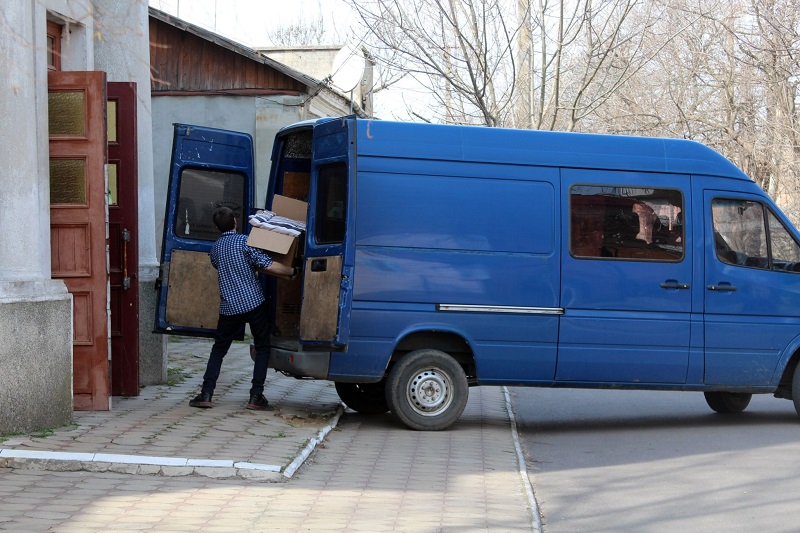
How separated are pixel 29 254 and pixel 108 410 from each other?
172cm

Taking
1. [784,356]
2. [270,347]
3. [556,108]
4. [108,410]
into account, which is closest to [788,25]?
[556,108]

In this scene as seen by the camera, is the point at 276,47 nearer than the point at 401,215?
No

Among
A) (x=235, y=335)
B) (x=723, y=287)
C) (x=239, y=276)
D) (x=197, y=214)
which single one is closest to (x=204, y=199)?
(x=197, y=214)

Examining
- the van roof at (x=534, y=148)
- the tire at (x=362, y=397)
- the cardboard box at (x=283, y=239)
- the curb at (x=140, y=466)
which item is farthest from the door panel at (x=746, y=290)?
the curb at (x=140, y=466)

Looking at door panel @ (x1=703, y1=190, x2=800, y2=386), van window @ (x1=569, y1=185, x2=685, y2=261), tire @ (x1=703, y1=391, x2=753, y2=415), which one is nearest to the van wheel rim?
van window @ (x1=569, y1=185, x2=685, y2=261)

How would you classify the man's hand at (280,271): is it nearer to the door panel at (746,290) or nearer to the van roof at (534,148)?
the van roof at (534,148)

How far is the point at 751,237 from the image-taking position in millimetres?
Result: 10828

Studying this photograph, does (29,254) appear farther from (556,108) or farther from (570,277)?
(556,108)

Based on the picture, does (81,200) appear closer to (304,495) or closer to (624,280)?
(304,495)

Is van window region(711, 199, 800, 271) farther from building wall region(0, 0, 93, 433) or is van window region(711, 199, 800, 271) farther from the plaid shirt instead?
building wall region(0, 0, 93, 433)

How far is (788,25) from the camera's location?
16438mm

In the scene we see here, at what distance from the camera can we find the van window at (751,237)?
420 inches

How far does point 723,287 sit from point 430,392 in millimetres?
2994

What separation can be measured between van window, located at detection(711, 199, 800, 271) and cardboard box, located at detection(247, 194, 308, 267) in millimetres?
3967
